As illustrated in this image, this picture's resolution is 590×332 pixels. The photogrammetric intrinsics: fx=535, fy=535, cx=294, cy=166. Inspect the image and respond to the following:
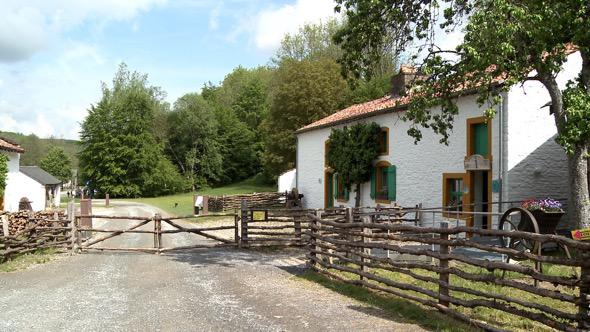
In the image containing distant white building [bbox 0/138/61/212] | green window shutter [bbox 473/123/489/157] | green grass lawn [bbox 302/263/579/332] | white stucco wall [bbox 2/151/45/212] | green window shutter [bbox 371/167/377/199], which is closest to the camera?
green grass lawn [bbox 302/263/579/332]

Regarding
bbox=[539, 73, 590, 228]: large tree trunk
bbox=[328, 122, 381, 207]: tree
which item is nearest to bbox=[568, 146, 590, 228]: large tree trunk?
bbox=[539, 73, 590, 228]: large tree trunk

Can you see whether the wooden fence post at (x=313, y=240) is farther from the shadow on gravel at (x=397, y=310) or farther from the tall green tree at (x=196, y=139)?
the tall green tree at (x=196, y=139)

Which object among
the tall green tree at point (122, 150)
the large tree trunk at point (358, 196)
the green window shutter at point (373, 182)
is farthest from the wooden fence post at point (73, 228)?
the tall green tree at point (122, 150)

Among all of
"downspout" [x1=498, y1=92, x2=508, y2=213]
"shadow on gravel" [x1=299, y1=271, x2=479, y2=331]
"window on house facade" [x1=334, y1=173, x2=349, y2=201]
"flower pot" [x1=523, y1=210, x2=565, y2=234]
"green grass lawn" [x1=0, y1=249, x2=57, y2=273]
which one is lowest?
"green grass lawn" [x1=0, y1=249, x2=57, y2=273]

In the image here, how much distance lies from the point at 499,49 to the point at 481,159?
7.04 metres

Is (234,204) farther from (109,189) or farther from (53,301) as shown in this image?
(109,189)

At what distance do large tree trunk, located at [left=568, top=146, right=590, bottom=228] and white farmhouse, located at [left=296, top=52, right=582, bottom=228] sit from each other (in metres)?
3.04

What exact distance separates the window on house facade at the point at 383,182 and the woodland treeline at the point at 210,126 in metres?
21.4

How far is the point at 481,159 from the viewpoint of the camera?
53.3 ft

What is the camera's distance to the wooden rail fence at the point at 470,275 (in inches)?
220

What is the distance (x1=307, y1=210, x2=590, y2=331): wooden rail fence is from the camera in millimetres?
5586

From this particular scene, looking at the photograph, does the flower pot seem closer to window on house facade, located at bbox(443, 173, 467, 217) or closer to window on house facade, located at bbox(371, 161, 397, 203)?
window on house facade, located at bbox(443, 173, 467, 217)

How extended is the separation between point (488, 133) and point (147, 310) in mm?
12067

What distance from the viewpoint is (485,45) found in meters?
9.96
